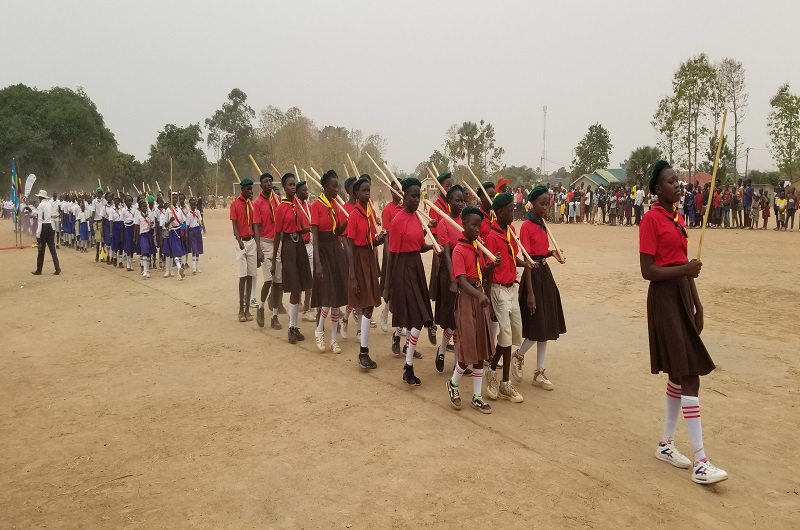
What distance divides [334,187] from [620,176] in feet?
208

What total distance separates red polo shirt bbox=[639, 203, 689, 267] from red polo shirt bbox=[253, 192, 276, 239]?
6083 mm

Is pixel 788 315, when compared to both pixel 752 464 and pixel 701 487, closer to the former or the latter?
pixel 752 464

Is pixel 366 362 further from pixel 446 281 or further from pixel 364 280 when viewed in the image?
pixel 446 281

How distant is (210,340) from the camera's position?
26.3 ft

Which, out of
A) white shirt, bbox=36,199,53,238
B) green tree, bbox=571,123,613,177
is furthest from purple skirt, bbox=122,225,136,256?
green tree, bbox=571,123,613,177

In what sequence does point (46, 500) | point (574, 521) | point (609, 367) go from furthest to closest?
point (609, 367) → point (46, 500) → point (574, 521)

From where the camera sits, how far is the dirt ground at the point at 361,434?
142 inches

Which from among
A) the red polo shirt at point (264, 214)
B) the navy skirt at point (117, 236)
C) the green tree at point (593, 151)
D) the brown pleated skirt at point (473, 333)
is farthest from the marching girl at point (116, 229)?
the green tree at point (593, 151)

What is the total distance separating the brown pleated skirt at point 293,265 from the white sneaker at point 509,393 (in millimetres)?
3406

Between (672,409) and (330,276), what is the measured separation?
433 cm

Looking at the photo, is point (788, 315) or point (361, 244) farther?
point (788, 315)

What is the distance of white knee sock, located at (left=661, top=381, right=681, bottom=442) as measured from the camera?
4.23 meters

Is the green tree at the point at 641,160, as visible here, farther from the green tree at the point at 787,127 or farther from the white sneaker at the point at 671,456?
the white sneaker at the point at 671,456

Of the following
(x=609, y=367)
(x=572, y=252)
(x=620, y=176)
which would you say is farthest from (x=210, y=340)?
(x=620, y=176)
